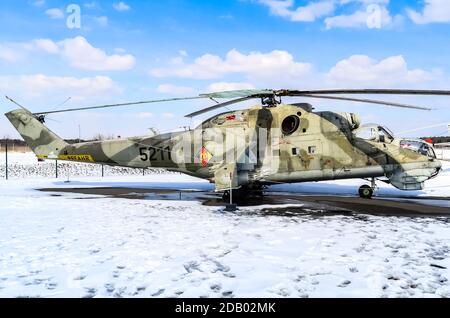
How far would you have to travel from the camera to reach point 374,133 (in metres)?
12.2

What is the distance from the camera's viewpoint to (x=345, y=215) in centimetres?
1004

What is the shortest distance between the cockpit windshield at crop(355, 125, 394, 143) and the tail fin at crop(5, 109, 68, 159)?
535 inches

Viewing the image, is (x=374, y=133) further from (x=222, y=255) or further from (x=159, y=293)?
(x=159, y=293)

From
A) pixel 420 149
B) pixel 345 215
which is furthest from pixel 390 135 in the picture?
pixel 345 215

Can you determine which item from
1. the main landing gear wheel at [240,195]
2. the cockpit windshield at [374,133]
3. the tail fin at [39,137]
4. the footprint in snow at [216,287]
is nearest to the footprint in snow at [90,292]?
the footprint in snow at [216,287]

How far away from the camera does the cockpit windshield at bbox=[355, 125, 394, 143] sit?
39.9 feet

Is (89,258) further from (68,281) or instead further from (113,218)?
(113,218)

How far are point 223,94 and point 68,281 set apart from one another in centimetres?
693

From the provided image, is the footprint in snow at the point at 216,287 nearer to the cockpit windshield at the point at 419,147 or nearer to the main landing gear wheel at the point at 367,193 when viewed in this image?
the cockpit windshield at the point at 419,147

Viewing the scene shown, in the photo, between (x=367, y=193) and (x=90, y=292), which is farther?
(x=367, y=193)

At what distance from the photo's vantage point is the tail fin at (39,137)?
53.2ft

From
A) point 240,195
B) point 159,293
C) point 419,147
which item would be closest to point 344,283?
point 159,293

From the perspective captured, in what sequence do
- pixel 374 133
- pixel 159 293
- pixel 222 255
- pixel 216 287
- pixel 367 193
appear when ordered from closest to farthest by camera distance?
1. pixel 159 293
2. pixel 216 287
3. pixel 222 255
4. pixel 374 133
5. pixel 367 193

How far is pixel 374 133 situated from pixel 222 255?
28.8 feet
